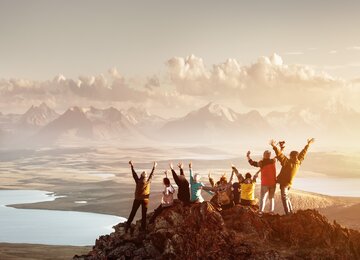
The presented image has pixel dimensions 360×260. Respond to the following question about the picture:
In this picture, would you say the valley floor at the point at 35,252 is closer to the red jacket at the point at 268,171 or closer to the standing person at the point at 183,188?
the standing person at the point at 183,188

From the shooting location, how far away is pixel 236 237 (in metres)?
20.3

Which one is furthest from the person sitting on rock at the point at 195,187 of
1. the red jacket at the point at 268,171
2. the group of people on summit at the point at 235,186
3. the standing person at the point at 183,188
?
the red jacket at the point at 268,171

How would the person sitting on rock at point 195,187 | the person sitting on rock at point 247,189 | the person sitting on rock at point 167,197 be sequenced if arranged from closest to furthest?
the person sitting on rock at point 195,187, the person sitting on rock at point 167,197, the person sitting on rock at point 247,189

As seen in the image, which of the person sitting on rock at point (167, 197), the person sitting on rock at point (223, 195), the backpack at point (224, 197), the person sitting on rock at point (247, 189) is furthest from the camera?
the person sitting on rock at point (247, 189)

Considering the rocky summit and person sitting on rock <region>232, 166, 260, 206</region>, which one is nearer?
the rocky summit

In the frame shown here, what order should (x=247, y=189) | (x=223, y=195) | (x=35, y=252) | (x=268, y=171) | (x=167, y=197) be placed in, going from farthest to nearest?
(x=35, y=252), (x=247, y=189), (x=223, y=195), (x=167, y=197), (x=268, y=171)

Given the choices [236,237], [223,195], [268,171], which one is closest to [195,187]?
[223,195]

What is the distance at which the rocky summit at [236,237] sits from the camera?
65.5ft

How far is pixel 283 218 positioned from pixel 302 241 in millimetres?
1302

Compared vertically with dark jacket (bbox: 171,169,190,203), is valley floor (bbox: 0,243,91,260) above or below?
below

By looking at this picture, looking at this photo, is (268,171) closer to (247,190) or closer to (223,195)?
(247,190)

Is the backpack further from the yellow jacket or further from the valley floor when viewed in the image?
the valley floor

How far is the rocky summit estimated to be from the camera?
1997 centimetres

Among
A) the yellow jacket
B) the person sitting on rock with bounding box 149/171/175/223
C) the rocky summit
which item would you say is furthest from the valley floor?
the yellow jacket
